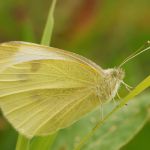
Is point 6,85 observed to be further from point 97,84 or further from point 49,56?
point 97,84

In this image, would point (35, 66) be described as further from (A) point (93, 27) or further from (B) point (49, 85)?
(A) point (93, 27)

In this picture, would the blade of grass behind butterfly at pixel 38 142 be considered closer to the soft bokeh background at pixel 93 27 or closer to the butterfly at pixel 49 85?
the butterfly at pixel 49 85

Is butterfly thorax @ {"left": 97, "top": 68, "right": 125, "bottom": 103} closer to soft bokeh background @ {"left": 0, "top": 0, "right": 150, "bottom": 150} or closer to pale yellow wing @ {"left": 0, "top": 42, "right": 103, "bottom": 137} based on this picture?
pale yellow wing @ {"left": 0, "top": 42, "right": 103, "bottom": 137}

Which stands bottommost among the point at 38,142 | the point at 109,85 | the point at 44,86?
the point at 38,142

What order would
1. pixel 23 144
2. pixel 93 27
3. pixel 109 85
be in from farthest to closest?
pixel 93 27 < pixel 109 85 < pixel 23 144

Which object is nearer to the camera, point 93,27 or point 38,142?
point 38,142

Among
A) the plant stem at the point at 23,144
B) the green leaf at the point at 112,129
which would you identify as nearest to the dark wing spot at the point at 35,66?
the green leaf at the point at 112,129

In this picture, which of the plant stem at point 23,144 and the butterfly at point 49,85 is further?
the butterfly at point 49,85

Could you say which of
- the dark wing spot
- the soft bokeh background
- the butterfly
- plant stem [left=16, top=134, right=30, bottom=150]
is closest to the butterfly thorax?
the butterfly

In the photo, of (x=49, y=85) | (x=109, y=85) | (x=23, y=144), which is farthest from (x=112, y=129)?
(x=23, y=144)
